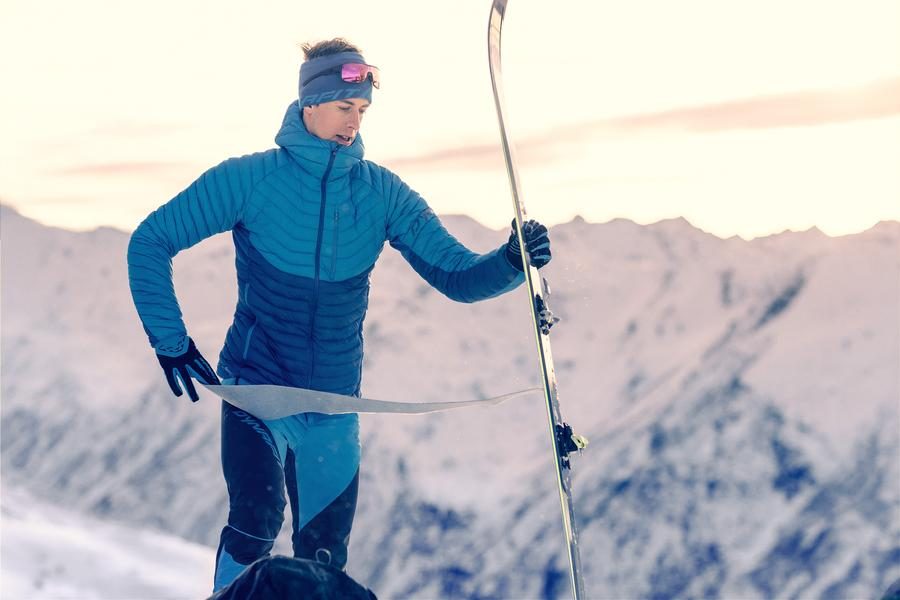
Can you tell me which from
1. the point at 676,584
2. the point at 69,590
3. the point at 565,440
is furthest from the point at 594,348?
the point at 565,440

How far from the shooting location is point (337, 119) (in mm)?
4242

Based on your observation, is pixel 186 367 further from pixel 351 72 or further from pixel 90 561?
pixel 90 561

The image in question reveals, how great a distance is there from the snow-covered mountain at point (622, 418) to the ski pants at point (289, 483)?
720 inches

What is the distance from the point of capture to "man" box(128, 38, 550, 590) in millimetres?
4113

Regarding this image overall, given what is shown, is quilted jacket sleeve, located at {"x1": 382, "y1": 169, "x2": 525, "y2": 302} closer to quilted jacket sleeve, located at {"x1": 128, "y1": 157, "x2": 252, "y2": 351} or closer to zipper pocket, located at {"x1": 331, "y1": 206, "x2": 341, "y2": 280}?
zipper pocket, located at {"x1": 331, "y1": 206, "x2": 341, "y2": 280}

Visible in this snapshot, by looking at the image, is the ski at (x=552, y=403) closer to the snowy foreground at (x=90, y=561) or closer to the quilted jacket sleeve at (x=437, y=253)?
the quilted jacket sleeve at (x=437, y=253)

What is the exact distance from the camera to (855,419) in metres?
23.8

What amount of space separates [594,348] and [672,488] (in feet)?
14.5

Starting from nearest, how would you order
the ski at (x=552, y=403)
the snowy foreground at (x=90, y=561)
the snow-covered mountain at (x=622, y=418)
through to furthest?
1. the ski at (x=552, y=403)
2. the snowy foreground at (x=90, y=561)
3. the snow-covered mountain at (x=622, y=418)

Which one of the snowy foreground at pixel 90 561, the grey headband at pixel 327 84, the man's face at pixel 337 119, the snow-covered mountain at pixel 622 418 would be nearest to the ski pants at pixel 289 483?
the man's face at pixel 337 119

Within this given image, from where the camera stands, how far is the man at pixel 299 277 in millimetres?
4113

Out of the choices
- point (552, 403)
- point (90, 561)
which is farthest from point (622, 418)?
point (552, 403)

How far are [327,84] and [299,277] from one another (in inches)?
29.2

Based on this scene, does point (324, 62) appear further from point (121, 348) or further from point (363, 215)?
point (121, 348)
